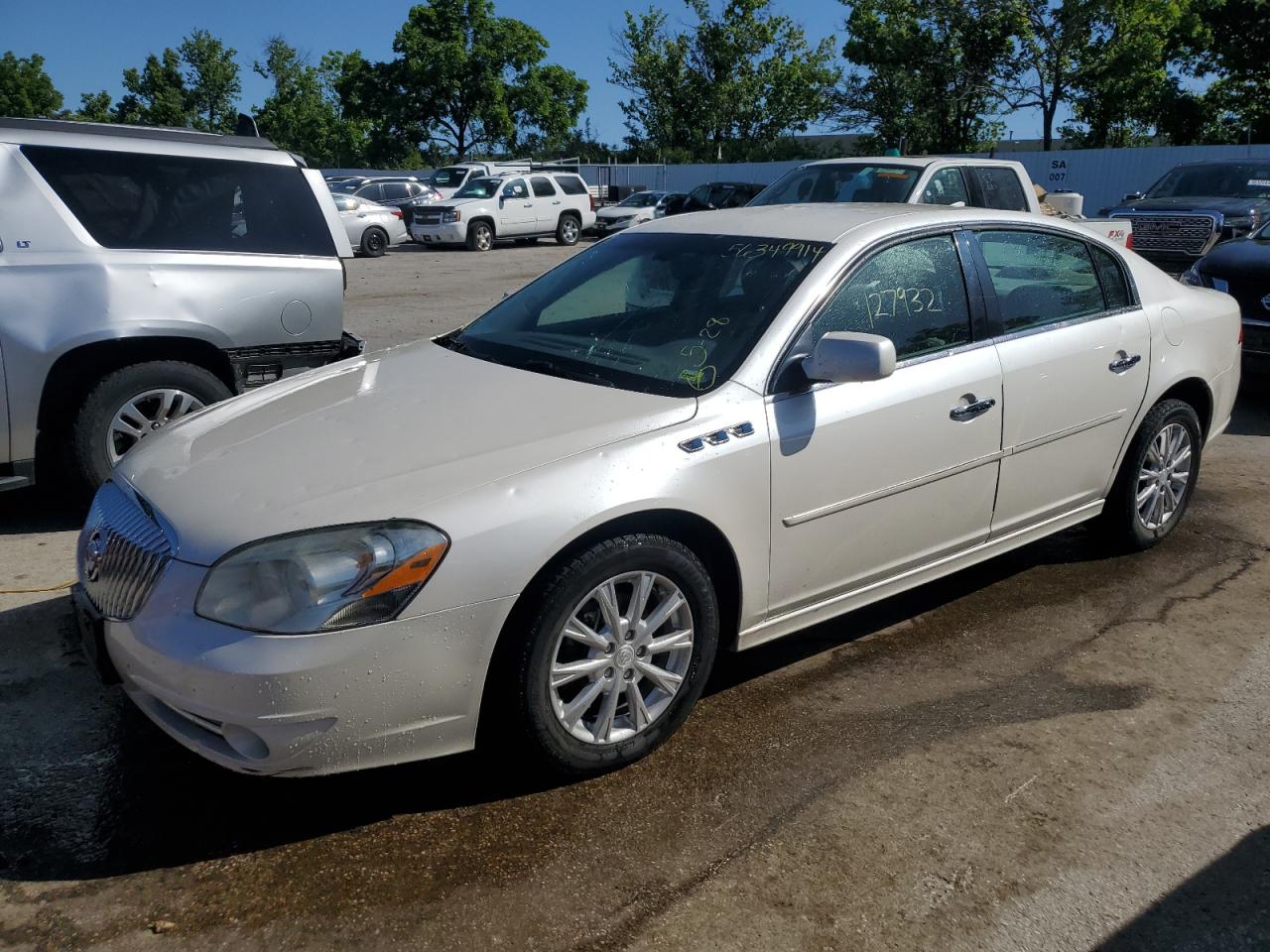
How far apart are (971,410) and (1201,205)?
1109cm

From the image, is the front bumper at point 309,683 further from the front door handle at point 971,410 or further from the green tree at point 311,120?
the green tree at point 311,120

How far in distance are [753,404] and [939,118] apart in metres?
41.0

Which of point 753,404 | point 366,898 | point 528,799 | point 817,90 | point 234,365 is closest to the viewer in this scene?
point 366,898

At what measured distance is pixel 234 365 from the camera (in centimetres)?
558

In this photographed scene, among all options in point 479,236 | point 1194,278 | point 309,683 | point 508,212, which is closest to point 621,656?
point 309,683

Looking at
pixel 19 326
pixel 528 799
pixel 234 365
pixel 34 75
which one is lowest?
pixel 528 799

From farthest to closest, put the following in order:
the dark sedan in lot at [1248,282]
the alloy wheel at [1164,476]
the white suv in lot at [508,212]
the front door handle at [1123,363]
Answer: the white suv in lot at [508,212] → the dark sedan in lot at [1248,282] → the alloy wheel at [1164,476] → the front door handle at [1123,363]

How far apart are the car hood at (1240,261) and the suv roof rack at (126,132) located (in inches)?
274

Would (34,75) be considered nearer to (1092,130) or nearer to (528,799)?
(1092,130)

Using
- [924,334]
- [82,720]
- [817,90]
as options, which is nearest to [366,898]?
[82,720]

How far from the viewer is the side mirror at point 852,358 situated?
10.6 ft

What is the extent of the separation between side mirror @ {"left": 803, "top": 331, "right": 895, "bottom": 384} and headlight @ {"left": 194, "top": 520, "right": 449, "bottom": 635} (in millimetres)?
1321

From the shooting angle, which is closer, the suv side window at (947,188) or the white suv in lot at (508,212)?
the suv side window at (947,188)

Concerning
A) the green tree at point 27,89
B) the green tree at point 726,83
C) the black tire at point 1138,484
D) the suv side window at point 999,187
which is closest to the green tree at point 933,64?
the green tree at point 726,83
